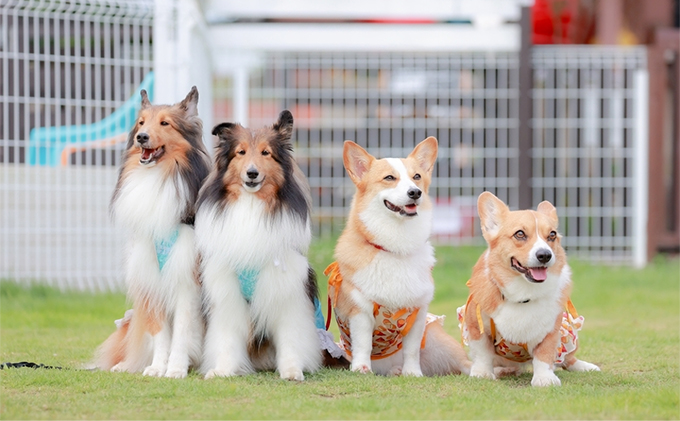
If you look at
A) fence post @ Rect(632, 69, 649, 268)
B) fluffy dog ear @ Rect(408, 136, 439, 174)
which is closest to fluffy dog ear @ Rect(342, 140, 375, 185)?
fluffy dog ear @ Rect(408, 136, 439, 174)

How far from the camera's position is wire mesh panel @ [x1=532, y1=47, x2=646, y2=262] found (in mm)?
8609

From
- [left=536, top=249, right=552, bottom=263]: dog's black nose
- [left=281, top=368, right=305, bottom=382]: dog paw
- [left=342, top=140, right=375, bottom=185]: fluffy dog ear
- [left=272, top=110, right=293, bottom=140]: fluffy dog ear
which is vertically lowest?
[left=281, top=368, right=305, bottom=382]: dog paw

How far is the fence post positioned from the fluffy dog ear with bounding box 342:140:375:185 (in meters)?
5.37

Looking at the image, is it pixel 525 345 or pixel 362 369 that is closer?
pixel 525 345

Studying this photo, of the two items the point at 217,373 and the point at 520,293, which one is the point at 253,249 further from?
the point at 520,293

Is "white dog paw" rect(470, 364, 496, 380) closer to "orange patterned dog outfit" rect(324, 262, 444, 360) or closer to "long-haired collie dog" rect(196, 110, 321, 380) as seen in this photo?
"orange patterned dog outfit" rect(324, 262, 444, 360)

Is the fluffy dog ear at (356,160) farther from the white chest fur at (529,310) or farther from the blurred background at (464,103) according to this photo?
the blurred background at (464,103)

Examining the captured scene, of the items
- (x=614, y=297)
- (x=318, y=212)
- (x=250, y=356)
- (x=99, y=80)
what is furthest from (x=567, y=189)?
(x=250, y=356)

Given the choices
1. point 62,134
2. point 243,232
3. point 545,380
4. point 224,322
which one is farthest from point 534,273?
point 62,134

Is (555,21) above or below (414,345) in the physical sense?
above

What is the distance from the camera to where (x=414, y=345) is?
13.0 feet

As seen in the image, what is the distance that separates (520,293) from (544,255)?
244 mm

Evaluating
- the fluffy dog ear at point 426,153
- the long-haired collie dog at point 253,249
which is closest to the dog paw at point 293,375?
the long-haired collie dog at point 253,249

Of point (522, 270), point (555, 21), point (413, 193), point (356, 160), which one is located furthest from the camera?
point (555, 21)
